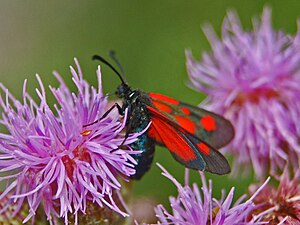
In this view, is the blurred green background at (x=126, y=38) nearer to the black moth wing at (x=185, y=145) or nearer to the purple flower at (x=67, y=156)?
the black moth wing at (x=185, y=145)

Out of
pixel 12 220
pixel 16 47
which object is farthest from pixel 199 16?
pixel 12 220

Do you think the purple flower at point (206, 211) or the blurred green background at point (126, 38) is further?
the blurred green background at point (126, 38)

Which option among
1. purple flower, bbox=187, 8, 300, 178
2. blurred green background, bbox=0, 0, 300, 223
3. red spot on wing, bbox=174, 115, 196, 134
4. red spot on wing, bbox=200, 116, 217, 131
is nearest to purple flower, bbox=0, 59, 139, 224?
red spot on wing, bbox=174, 115, 196, 134

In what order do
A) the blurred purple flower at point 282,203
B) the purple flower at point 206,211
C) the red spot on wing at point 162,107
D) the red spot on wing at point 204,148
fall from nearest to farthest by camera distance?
the purple flower at point 206,211 → the red spot on wing at point 204,148 → the blurred purple flower at point 282,203 → the red spot on wing at point 162,107

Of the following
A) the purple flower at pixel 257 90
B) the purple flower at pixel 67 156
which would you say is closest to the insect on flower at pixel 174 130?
the purple flower at pixel 67 156

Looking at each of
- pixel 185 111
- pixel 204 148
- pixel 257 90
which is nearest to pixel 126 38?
pixel 257 90

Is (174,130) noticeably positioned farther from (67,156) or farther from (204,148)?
(67,156)

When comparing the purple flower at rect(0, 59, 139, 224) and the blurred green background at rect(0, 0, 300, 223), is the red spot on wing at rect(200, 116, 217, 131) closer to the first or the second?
the purple flower at rect(0, 59, 139, 224)

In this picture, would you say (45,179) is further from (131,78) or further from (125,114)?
(131,78)
